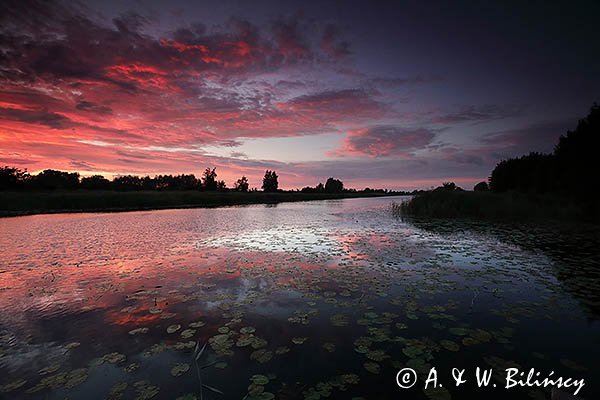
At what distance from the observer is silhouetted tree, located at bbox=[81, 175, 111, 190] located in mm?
88781

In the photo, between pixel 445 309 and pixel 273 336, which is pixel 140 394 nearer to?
pixel 273 336

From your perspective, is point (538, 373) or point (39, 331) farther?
point (39, 331)

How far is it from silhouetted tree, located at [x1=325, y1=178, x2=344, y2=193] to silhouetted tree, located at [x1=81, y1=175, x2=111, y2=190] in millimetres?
123781

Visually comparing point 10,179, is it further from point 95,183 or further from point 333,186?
point 333,186

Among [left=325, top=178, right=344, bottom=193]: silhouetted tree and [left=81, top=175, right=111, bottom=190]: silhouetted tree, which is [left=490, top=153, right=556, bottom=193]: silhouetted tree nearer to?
[left=325, top=178, right=344, bottom=193]: silhouetted tree

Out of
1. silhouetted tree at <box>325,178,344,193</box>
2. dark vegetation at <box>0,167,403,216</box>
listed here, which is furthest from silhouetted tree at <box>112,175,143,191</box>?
silhouetted tree at <box>325,178,344,193</box>

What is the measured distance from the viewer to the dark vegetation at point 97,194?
133ft

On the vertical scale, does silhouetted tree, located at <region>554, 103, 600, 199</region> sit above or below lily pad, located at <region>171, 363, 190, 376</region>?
above

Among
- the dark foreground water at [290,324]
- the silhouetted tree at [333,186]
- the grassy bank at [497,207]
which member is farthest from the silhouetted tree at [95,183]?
the silhouetted tree at [333,186]

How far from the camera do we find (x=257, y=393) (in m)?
3.73

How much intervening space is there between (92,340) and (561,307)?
35.9 ft

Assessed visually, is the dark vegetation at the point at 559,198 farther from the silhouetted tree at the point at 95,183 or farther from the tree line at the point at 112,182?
the silhouetted tree at the point at 95,183

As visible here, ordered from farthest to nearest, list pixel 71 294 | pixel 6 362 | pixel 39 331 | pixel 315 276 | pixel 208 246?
pixel 208 246
pixel 315 276
pixel 71 294
pixel 39 331
pixel 6 362

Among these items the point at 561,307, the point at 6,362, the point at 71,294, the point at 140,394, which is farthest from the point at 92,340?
the point at 561,307
